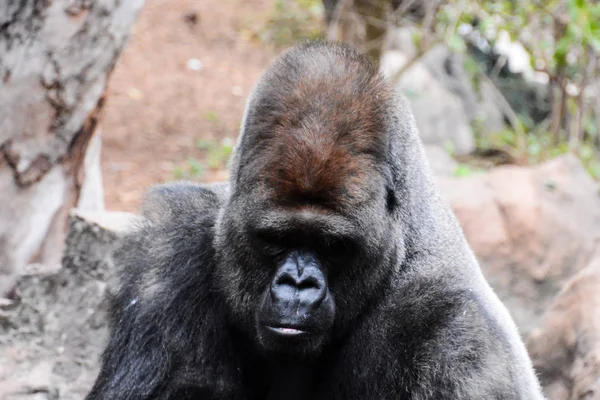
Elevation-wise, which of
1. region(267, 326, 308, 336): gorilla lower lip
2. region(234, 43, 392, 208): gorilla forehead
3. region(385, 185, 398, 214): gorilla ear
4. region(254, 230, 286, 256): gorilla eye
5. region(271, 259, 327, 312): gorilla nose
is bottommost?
region(267, 326, 308, 336): gorilla lower lip

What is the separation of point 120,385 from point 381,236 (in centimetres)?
126

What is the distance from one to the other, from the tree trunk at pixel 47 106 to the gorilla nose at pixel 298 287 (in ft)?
7.87

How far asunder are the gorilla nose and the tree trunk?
2.40 meters

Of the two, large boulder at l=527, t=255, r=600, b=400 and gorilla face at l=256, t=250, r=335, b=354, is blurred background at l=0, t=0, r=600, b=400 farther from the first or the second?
gorilla face at l=256, t=250, r=335, b=354

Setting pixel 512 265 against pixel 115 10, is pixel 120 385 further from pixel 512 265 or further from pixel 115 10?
pixel 512 265

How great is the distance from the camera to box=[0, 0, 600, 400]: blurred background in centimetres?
456

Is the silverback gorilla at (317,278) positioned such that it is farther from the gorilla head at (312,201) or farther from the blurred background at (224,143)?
the blurred background at (224,143)

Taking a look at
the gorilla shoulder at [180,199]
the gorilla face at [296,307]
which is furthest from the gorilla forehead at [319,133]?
the gorilla shoulder at [180,199]

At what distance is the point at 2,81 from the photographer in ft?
16.2

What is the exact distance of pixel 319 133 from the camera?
2928 mm

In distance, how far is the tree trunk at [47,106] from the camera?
4941 millimetres

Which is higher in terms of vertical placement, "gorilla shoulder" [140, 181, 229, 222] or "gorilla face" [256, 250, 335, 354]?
"gorilla shoulder" [140, 181, 229, 222]

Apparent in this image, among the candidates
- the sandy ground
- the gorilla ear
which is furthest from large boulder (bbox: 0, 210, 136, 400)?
the gorilla ear

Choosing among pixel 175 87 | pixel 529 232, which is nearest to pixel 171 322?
pixel 529 232
